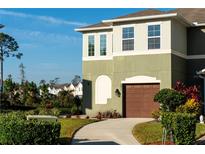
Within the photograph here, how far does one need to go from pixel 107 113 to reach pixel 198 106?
20.0 ft

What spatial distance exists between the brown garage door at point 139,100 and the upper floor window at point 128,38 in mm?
2338

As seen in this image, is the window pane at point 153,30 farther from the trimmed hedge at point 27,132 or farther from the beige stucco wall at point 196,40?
the trimmed hedge at point 27,132

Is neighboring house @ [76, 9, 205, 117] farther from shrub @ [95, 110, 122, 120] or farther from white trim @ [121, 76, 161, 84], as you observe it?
shrub @ [95, 110, 122, 120]

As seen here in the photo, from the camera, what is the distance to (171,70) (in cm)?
2711

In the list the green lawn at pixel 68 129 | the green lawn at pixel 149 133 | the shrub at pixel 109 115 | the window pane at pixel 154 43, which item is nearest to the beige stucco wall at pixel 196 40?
the window pane at pixel 154 43

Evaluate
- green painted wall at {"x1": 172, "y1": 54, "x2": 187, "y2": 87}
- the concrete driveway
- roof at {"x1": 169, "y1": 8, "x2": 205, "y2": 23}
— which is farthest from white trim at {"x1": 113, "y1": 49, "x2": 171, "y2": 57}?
the concrete driveway

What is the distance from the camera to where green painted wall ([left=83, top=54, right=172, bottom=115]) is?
27.3m

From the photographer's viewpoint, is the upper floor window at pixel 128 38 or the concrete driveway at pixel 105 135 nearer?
the concrete driveway at pixel 105 135

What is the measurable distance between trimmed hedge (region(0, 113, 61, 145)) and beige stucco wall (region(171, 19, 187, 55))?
1461 centimetres

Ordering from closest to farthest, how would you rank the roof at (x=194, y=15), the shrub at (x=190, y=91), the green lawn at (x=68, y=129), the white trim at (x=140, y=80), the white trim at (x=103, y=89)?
the green lawn at (x=68, y=129) < the shrub at (x=190, y=91) < the white trim at (x=140, y=80) < the roof at (x=194, y=15) < the white trim at (x=103, y=89)

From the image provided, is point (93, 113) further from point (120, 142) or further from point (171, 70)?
point (120, 142)

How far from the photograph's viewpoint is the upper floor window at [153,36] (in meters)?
27.4

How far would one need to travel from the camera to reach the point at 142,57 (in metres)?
27.8
